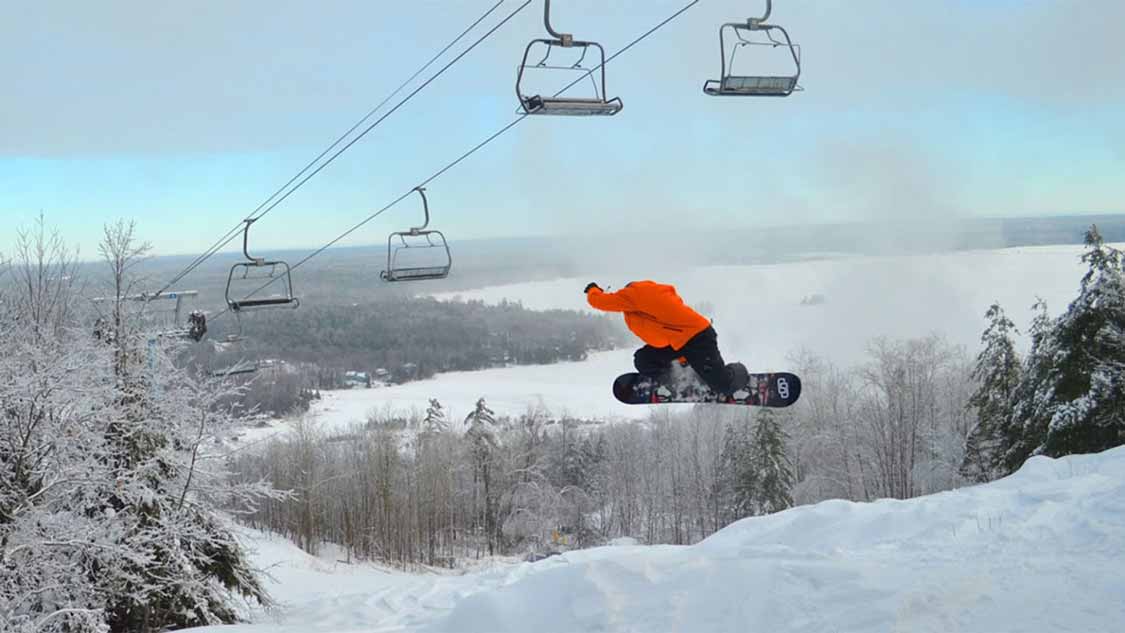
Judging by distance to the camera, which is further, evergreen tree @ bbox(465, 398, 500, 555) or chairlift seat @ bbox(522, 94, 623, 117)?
evergreen tree @ bbox(465, 398, 500, 555)

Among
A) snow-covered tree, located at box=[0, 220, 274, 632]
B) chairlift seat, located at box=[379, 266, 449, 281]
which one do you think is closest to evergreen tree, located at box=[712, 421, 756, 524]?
snow-covered tree, located at box=[0, 220, 274, 632]

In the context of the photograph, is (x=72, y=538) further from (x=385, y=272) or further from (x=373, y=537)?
(x=373, y=537)

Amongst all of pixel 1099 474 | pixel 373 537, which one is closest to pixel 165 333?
pixel 1099 474

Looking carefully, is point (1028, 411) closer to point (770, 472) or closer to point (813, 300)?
point (770, 472)

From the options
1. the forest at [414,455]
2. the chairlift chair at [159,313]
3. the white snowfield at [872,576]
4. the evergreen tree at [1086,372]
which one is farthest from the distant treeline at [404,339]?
the white snowfield at [872,576]

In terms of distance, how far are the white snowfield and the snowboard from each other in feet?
4.56

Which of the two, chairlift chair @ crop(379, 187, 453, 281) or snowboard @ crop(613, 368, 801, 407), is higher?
chairlift chair @ crop(379, 187, 453, 281)

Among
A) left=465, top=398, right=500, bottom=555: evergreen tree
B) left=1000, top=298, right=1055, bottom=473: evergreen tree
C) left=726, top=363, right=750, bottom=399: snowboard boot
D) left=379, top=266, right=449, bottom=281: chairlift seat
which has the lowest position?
left=465, top=398, right=500, bottom=555: evergreen tree

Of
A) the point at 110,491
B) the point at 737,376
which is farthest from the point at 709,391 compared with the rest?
the point at 110,491

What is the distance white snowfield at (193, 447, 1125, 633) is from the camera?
5.62m

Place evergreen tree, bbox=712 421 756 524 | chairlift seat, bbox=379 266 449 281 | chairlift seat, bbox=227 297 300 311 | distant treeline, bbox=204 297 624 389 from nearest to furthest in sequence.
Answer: chairlift seat, bbox=379 266 449 281, chairlift seat, bbox=227 297 300 311, evergreen tree, bbox=712 421 756 524, distant treeline, bbox=204 297 624 389

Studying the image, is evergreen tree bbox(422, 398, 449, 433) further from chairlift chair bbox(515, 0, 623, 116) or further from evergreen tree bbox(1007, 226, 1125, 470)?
chairlift chair bbox(515, 0, 623, 116)

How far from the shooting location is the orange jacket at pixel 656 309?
6473 millimetres

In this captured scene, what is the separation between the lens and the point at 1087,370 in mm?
18203
